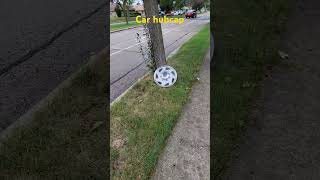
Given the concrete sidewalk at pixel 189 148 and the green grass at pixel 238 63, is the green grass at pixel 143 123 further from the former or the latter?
the green grass at pixel 238 63

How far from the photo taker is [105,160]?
4.22 meters

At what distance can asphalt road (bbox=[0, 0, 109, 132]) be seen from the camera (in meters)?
6.36

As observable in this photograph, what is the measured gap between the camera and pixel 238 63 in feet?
24.7

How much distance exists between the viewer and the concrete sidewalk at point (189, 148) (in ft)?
13.2

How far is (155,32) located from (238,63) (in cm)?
204

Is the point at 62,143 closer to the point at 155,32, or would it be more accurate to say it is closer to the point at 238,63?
the point at 155,32

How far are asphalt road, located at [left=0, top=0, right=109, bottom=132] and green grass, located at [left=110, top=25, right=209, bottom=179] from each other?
1.77 metres

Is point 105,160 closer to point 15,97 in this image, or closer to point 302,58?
point 15,97

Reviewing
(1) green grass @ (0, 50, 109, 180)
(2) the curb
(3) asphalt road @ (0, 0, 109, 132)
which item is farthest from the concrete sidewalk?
(3) asphalt road @ (0, 0, 109, 132)

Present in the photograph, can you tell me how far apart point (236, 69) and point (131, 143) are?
139 inches

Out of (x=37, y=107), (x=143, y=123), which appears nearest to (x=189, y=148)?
(x=143, y=123)

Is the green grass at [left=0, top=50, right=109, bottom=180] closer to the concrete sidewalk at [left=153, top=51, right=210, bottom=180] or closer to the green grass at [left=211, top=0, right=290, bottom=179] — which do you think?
the concrete sidewalk at [left=153, top=51, right=210, bottom=180]

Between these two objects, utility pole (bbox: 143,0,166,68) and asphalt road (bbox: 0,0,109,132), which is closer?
asphalt road (bbox: 0,0,109,132)

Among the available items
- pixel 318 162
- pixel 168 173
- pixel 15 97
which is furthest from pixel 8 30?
pixel 318 162
